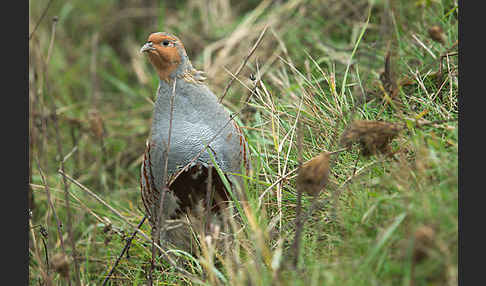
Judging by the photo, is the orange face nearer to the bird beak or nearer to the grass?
the bird beak

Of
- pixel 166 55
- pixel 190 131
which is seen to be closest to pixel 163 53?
pixel 166 55

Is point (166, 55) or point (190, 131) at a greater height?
point (166, 55)

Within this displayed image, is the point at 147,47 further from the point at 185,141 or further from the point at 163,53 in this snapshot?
the point at 185,141

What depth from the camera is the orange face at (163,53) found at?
2.58m

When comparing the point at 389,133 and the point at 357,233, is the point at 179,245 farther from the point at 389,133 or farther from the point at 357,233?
the point at 389,133

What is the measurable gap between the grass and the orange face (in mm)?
399

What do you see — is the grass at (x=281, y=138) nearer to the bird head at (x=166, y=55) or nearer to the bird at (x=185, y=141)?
the bird at (x=185, y=141)

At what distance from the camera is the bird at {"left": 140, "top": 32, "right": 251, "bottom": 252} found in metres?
2.51

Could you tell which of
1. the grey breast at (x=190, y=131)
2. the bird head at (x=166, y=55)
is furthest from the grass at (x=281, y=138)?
the bird head at (x=166, y=55)

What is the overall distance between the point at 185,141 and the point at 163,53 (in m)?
0.47

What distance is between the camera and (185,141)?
2.49 meters

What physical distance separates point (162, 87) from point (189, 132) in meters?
0.30

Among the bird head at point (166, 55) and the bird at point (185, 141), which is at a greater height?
the bird head at point (166, 55)

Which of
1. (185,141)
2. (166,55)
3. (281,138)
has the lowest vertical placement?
(281,138)
